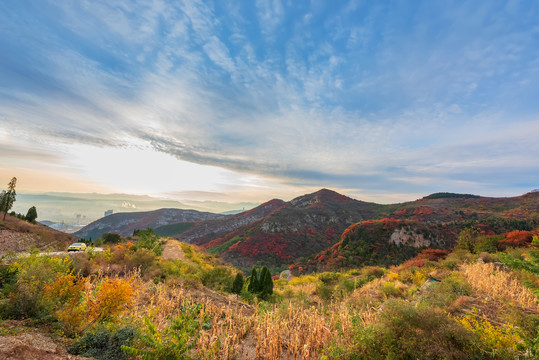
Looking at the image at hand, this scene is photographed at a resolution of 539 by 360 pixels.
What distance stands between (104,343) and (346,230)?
161 ft

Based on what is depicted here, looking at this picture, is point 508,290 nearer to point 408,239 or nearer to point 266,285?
point 266,285

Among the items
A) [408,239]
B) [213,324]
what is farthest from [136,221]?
[213,324]

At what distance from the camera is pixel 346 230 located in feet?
156

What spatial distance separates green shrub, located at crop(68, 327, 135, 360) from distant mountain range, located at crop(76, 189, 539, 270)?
1482 inches

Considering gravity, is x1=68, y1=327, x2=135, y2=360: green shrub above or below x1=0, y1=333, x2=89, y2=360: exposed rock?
below

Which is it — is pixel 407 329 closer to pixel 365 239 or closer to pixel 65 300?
pixel 65 300

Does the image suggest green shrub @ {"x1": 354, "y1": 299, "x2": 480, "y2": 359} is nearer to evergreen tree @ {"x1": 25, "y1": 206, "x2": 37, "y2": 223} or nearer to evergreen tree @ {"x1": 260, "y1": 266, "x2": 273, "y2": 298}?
evergreen tree @ {"x1": 260, "y1": 266, "x2": 273, "y2": 298}

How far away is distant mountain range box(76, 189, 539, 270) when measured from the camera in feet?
131

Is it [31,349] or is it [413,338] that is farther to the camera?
[413,338]

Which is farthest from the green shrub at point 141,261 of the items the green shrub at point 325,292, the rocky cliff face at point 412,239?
the rocky cliff face at point 412,239

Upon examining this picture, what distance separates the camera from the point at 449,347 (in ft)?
13.3

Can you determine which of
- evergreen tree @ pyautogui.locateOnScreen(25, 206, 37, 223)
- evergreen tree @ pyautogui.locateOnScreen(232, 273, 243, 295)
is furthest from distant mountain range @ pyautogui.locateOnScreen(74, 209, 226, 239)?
evergreen tree @ pyautogui.locateOnScreen(232, 273, 243, 295)

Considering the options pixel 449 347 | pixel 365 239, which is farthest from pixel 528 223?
pixel 449 347

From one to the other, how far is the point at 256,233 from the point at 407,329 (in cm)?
6499
